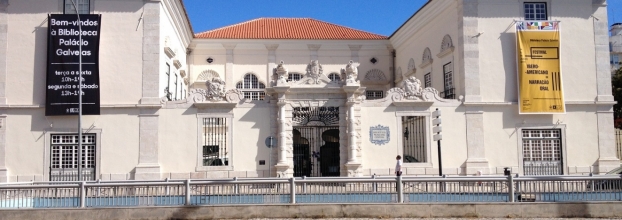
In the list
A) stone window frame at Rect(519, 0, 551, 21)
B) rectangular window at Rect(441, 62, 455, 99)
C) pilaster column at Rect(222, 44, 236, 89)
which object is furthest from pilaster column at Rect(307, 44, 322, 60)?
stone window frame at Rect(519, 0, 551, 21)

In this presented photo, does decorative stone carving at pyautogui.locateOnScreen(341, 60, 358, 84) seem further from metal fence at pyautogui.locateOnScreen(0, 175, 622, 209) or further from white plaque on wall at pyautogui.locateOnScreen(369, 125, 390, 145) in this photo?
metal fence at pyautogui.locateOnScreen(0, 175, 622, 209)

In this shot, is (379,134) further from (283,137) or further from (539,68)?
(539,68)

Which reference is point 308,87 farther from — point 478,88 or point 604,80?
point 604,80

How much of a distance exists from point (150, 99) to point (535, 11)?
14124 millimetres

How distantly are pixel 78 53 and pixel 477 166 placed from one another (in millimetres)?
14105

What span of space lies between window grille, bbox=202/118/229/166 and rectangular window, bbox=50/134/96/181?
3.72 m

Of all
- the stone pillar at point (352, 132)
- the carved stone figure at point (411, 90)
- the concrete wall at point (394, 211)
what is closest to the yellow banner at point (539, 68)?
the carved stone figure at point (411, 90)

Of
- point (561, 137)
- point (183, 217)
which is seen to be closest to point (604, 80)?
point (561, 137)

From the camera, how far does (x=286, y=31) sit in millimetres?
32406

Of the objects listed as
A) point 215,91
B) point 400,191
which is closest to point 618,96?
point 215,91

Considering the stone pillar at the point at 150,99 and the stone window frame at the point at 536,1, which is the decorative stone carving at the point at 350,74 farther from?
the stone window frame at the point at 536,1

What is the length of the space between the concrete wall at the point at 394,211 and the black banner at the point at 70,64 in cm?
857

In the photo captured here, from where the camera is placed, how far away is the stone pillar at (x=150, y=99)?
2008 centimetres

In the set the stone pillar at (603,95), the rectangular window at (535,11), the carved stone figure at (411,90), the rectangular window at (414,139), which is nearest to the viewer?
the carved stone figure at (411,90)
